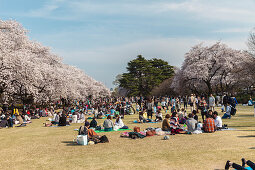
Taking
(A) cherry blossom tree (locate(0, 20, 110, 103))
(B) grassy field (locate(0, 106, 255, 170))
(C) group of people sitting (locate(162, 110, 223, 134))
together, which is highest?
(A) cherry blossom tree (locate(0, 20, 110, 103))

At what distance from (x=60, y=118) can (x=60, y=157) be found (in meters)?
11.6

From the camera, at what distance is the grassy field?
815 cm

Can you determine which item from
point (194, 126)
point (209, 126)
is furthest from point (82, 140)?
point (209, 126)

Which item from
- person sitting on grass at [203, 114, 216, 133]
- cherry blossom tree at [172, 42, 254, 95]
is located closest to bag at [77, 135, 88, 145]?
person sitting on grass at [203, 114, 216, 133]

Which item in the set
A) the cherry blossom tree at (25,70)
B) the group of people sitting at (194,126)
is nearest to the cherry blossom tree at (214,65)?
the cherry blossom tree at (25,70)

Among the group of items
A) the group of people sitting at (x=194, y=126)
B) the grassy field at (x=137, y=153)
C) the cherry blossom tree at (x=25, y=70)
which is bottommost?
the grassy field at (x=137, y=153)

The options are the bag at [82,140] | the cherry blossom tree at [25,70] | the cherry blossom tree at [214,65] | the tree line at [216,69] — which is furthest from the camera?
the cherry blossom tree at [214,65]

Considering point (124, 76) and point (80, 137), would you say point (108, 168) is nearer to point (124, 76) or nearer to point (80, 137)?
point (80, 137)

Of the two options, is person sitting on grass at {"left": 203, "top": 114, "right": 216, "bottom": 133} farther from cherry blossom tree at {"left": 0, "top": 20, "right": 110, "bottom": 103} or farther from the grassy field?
cherry blossom tree at {"left": 0, "top": 20, "right": 110, "bottom": 103}

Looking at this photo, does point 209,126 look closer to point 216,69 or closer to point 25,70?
point 25,70

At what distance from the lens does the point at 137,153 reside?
967 centimetres

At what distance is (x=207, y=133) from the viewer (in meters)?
13.4

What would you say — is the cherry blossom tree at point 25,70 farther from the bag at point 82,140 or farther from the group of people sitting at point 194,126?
the group of people sitting at point 194,126

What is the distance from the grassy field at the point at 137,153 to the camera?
321 inches
